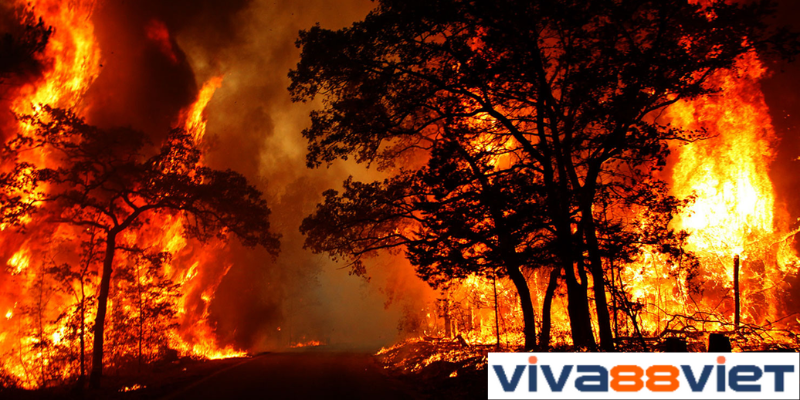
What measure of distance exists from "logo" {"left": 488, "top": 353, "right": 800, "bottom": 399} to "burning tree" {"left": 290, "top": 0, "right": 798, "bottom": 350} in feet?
5.68

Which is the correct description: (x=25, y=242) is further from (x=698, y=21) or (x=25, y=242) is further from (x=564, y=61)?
(x=698, y=21)

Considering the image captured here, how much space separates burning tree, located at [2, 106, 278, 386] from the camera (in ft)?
49.7

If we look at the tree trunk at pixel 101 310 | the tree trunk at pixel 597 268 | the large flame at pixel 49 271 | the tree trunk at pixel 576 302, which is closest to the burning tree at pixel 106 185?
the tree trunk at pixel 101 310

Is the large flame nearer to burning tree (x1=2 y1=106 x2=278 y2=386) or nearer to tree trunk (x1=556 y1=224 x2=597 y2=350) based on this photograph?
burning tree (x1=2 y1=106 x2=278 y2=386)

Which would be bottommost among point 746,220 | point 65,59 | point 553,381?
point 553,381

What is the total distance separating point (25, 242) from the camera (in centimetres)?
1858

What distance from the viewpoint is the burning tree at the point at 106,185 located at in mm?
15148

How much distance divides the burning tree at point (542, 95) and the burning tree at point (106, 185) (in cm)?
788

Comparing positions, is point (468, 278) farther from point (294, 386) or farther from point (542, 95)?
point (542, 95)

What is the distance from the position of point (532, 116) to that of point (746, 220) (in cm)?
2832

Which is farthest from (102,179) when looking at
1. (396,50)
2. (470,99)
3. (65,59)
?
(470,99)

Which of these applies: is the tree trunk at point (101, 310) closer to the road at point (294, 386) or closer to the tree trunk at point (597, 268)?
the road at point (294, 386)

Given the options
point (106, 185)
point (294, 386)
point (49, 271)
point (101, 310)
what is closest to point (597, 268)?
point (294, 386)

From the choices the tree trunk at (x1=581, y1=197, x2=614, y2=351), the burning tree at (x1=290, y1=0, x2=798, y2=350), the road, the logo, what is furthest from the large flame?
the tree trunk at (x1=581, y1=197, x2=614, y2=351)
